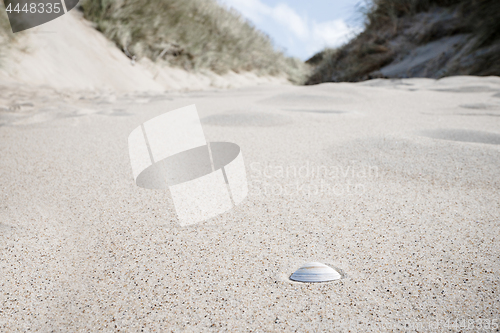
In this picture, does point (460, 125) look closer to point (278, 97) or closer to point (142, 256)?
point (278, 97)

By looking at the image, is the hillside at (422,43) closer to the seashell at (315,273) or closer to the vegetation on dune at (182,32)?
the vegetation on dune at (182,32)

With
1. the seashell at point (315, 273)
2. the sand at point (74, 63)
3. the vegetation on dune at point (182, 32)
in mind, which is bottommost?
the seashell at point (315, 273)

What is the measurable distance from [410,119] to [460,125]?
232 mm

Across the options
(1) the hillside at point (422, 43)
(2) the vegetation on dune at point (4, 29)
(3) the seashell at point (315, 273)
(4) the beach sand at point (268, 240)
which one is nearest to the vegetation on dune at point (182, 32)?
(2) the vegetation on dune at point (4, 29)

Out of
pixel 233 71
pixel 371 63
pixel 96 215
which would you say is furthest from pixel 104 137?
pixel 233 71

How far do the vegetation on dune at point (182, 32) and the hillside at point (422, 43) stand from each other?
1.99 metres

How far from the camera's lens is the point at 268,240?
0.67m

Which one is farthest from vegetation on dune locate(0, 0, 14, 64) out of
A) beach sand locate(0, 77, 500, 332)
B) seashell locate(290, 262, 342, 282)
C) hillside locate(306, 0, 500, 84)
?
hillside locate(306, 0, 500, 84)

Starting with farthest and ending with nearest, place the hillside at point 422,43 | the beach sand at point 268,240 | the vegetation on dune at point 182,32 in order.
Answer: the vegetation on dune at point 182,32
the hillside at point 422,43
the beach sand at point 268,240

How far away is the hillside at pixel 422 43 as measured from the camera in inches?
142

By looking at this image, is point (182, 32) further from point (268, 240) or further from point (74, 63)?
point (268, 240)

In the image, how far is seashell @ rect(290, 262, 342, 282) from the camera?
56 centimetres

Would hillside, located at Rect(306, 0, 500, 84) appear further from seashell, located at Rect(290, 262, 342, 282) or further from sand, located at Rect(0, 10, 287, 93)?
seashell, located at Rect(290, 262, 342, 282)

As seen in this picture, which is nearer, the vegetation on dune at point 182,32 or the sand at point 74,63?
the sand at point 74,63
